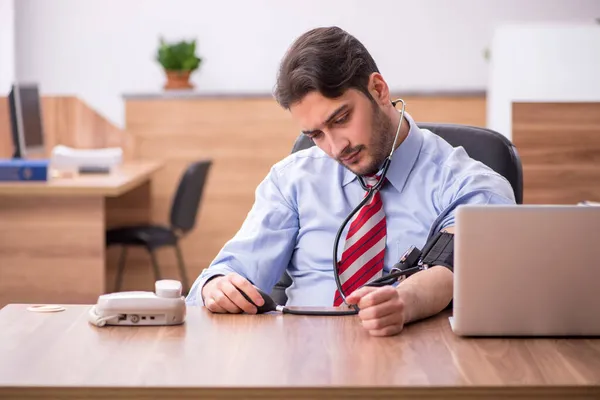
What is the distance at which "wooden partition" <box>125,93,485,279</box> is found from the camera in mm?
4680

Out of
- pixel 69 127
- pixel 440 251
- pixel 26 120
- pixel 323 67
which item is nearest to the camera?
pixel 440 251

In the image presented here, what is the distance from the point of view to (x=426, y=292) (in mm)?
1438

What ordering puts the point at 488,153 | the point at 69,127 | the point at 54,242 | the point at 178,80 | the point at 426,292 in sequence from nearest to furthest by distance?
the point at 426,292, the point at 488,153, the point at 54,242, the point at 69,127, the point at 178,80

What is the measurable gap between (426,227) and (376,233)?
0.10 metres

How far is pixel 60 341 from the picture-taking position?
4.25 ft

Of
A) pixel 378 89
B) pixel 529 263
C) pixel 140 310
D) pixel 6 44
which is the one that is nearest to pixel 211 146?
pixel 6 44

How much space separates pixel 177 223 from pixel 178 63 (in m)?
1.12

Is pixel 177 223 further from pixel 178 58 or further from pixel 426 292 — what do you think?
pixel 426 292

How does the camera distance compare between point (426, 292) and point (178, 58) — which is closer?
point (426, 292)

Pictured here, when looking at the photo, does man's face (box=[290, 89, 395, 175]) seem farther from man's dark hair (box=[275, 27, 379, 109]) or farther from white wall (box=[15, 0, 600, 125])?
white wall (box=[15, 0, 600, 125])

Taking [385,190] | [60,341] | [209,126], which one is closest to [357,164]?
[385,190]

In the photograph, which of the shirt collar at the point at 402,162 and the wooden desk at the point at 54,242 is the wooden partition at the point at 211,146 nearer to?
the wooden desk at the point at 54,242

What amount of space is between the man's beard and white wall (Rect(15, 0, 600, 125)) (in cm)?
427

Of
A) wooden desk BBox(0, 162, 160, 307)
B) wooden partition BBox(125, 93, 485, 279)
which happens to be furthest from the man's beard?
wooden partition BBox(125, 93, 485, 279)
